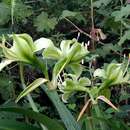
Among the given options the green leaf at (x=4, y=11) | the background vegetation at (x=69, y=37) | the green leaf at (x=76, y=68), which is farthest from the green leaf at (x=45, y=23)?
the green leaf at (x=76, y=68)

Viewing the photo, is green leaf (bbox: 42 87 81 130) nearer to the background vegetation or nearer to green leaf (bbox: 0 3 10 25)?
the background vegetation

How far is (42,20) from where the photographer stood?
2.06m

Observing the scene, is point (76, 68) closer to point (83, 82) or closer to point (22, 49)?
point (83, 82)

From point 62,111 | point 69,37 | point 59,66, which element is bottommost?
point 69,37

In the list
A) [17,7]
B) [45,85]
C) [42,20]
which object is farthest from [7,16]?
[45,85]

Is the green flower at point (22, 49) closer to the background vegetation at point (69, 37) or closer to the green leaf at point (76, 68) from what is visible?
the green leaf at point (76, 68)

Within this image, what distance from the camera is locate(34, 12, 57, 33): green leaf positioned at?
2.04m

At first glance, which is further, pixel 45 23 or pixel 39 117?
pixel 45 23

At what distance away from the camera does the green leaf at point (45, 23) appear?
2.04 meters

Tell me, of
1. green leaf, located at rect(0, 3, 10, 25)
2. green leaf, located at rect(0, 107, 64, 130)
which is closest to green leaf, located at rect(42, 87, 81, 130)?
green leaf, located at rect(0, 107, 64, 130)

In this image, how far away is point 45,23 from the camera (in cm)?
204

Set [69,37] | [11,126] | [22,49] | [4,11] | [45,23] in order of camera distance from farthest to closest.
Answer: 1. [69,37]
2. [45,23]
3. [4,11]
4. [11,126]
5. [22,49]

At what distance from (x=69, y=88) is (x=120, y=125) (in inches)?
7.6

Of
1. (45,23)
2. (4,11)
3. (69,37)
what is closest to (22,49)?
(4,11)
